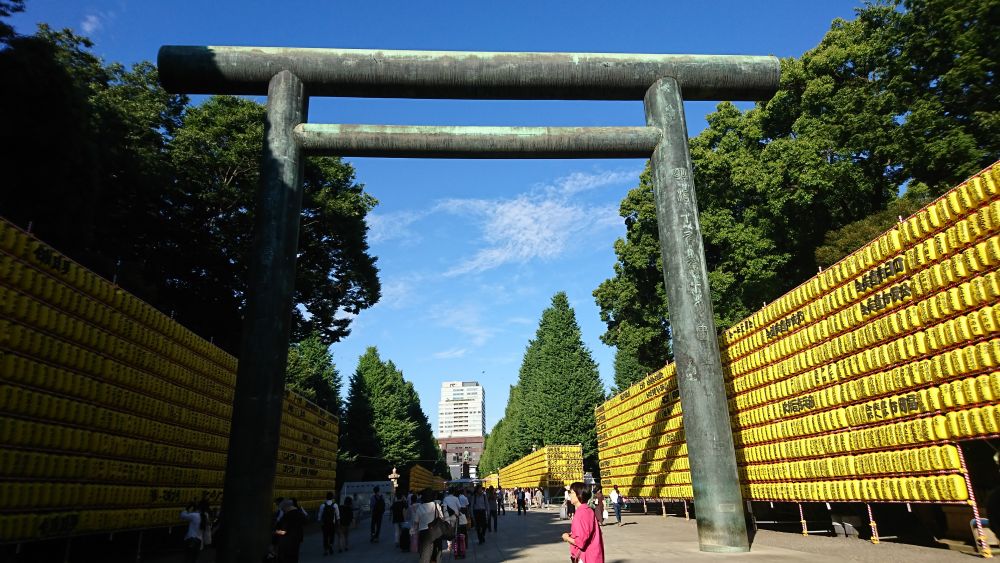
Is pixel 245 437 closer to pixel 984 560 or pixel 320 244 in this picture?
pixel 984 560

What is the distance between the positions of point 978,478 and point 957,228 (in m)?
4.63

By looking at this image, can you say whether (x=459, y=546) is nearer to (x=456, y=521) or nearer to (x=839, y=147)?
(x=456, y=521)

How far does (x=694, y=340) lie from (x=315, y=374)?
5239 cm

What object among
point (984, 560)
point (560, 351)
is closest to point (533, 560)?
point (984, 560)

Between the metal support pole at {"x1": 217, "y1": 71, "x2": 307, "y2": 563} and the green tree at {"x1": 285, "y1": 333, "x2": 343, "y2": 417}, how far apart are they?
41299 mm

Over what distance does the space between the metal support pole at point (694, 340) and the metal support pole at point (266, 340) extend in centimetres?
685

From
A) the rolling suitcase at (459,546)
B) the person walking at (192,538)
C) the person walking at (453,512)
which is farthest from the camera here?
the rolling suitcase at (459,546)

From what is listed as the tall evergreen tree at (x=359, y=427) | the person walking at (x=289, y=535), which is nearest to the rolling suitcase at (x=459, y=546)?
the person walking at (x=289, y=535)

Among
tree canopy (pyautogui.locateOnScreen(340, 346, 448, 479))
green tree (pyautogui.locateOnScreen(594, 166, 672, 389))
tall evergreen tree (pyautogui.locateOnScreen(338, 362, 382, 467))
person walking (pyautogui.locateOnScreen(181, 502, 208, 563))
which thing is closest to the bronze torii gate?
person walking (pyautogui.locateOnScreen(181, 502, 208, 563))

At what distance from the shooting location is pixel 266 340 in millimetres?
9461

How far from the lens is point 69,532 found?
9219 mm

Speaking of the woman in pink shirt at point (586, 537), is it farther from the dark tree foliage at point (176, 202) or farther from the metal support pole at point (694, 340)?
the dark tree foliage at point (176, 202)

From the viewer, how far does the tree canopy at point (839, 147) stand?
63.6ft

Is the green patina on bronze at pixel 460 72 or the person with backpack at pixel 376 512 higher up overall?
the green patina on bronze at pixel 460 72
